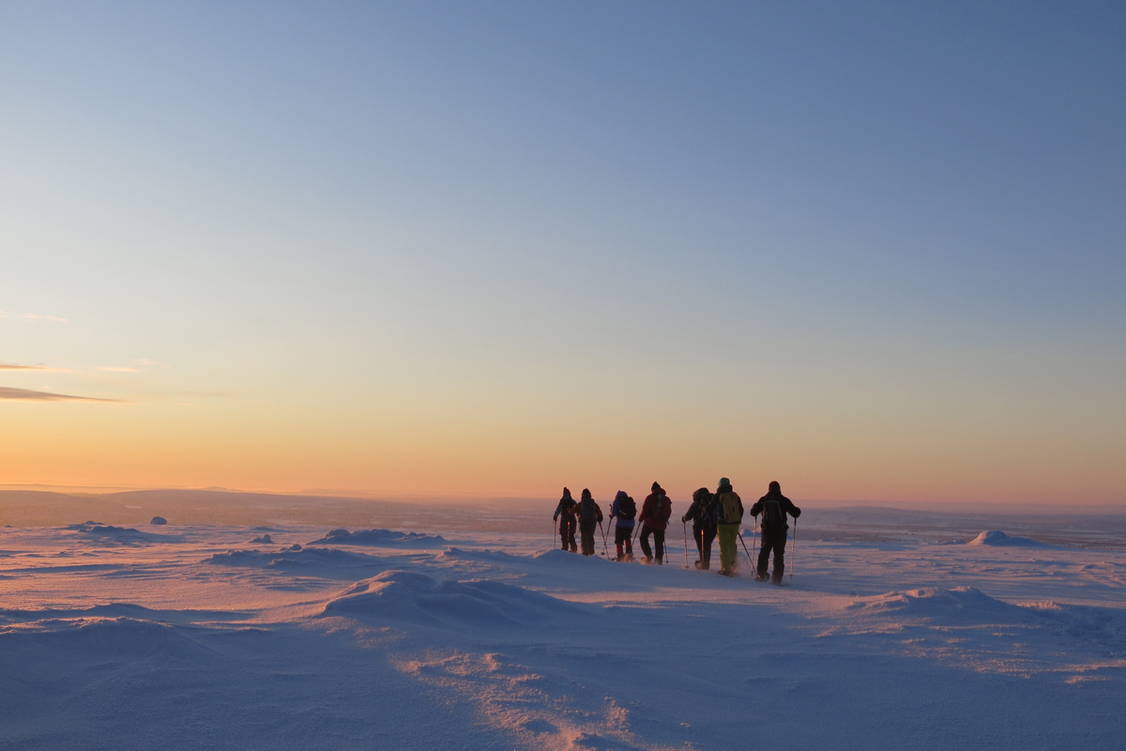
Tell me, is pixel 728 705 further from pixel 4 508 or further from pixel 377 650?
pixel 4 508

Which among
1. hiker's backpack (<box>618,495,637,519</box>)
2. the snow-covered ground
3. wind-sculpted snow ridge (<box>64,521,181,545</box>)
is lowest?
wind-sculpted snow ridge (<box>64,521,181,545</box>)

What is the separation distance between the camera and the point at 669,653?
23.7 ft

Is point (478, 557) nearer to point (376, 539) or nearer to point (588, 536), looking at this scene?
point (588, 536)

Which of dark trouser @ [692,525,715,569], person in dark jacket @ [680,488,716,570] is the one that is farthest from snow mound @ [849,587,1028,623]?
dark trouser @ [692,525,715,569]

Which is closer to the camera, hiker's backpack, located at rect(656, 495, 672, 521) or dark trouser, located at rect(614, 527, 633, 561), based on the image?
hiker's backpack, located at rect(656, 495, 672, 521)

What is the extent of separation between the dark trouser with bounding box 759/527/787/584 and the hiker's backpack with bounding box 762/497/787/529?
5.1 inches

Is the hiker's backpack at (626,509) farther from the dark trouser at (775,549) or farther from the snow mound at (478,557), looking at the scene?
the dark trouser at (775,549)

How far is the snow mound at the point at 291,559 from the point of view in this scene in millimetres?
14039

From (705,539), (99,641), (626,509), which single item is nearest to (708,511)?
(705,539)

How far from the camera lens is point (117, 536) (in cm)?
2184

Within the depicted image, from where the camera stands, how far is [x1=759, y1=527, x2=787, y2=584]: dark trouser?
46.8ft

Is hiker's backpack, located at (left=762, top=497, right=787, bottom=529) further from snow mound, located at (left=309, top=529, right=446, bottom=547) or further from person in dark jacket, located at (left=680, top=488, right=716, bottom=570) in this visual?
snow mound, located at (left=309, top=529, right=446, bottom=547)

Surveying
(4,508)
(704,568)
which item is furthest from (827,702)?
(4,508)

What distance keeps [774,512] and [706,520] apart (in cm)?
263
